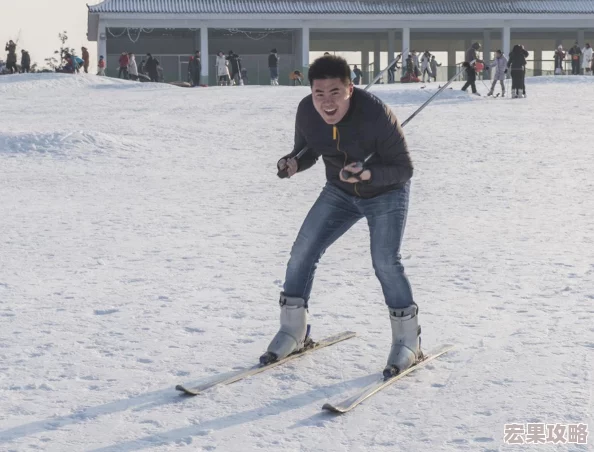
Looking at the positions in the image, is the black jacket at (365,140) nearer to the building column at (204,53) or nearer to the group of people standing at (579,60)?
the group of people standing at (579,60)

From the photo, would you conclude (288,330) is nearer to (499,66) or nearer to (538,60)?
(499,66)

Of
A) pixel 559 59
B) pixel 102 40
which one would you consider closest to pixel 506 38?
pixel 559 59

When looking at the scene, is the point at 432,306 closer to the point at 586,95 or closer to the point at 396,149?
the point at 396,149

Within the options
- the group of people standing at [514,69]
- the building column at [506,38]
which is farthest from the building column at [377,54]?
the group of people standing at [514,69]

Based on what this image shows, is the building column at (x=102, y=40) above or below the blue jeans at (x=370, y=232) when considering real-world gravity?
above

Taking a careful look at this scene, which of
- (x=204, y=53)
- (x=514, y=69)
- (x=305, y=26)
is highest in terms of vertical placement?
(x=305, y=26)

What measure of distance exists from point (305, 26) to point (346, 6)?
1.75m

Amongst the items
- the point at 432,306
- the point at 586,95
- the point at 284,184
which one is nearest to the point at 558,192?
the point at 284,184

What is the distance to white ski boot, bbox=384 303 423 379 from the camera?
12.8ft

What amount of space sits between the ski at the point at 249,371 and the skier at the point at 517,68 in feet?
57.5

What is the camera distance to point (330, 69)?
3.55 m

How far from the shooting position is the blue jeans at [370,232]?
12.5 ft

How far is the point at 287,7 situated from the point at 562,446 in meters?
33.6

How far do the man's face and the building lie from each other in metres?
31.8
